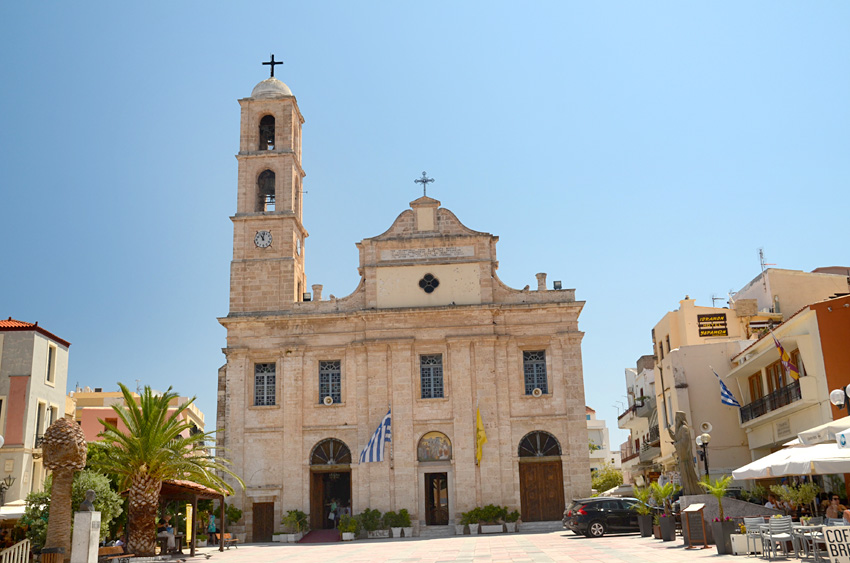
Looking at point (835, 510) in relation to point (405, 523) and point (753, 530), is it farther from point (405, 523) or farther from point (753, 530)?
point (405, 523)

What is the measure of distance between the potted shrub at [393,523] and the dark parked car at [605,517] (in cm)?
832

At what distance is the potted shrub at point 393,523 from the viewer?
31.8 meters

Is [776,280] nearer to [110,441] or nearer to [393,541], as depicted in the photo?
[393,541]

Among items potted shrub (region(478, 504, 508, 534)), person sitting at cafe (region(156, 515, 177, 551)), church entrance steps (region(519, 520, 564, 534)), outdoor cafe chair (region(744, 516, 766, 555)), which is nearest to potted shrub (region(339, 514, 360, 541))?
potted shrub (region(478, 504, 508, 534))

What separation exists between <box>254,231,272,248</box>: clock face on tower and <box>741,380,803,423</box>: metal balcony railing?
20553 mm

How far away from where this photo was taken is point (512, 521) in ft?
105

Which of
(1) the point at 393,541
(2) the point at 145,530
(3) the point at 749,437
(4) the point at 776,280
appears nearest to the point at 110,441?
(2) the point at 145,530

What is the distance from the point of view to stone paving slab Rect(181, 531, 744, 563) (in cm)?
1698

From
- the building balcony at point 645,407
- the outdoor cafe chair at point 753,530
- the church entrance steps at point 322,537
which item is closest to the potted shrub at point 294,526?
the church entrance steps at point 322,537

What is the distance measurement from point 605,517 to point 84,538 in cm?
1534

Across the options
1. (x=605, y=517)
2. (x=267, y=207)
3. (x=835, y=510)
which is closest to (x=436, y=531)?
A: (x=605, y=517)

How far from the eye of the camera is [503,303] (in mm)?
34812

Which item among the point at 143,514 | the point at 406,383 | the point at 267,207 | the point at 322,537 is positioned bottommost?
the point at 322,537

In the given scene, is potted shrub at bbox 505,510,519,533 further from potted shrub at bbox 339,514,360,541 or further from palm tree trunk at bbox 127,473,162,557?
palm tree trunk at bbox 127,473,162,557
